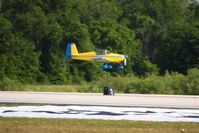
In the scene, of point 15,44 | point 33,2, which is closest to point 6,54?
point 15,44

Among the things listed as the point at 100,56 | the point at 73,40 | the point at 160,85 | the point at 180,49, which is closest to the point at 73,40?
the point at 73,40

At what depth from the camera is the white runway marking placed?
1597cm

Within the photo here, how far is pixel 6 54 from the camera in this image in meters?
56.8

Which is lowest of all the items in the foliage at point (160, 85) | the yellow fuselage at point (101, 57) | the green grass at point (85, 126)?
the foliage at point (160, 85)

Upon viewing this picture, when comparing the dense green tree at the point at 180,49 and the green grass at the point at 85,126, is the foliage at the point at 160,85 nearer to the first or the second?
the green grass at the point at 85,126

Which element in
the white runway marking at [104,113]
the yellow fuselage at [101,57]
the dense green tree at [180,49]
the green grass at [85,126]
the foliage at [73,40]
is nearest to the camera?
the green grass at [85,126]

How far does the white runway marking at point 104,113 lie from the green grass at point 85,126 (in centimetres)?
102

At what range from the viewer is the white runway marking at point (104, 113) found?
1597 centimetres

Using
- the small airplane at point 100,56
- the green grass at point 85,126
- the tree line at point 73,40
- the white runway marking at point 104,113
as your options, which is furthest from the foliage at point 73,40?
the green grass at point 85,126

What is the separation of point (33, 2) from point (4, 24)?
6437 mm

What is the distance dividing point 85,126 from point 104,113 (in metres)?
3.27

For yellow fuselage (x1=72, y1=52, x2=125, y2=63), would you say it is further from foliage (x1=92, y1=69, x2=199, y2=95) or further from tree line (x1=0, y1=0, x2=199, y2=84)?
tree line (x1=0, y1=0, x2=199, y2=84)

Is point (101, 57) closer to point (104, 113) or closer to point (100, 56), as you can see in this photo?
point (100, 56)

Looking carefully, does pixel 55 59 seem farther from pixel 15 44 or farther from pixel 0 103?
pixel 0 103
